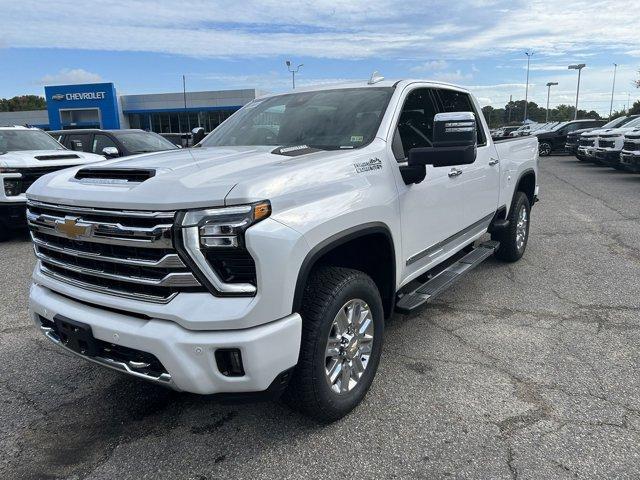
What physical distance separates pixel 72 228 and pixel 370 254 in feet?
5.60

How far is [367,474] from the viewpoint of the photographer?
2562 mm

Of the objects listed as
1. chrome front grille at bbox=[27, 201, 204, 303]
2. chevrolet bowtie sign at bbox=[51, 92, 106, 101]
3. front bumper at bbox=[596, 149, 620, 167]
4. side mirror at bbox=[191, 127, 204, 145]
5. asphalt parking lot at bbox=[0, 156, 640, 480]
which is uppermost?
chevrolet bowtie sign at bbox=[51, 92, 106, 101]

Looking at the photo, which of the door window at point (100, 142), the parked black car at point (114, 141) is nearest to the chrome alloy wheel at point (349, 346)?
the parked black car at point (114, 141)

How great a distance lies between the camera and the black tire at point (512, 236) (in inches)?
233

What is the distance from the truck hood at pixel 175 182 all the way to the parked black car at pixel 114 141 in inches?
312

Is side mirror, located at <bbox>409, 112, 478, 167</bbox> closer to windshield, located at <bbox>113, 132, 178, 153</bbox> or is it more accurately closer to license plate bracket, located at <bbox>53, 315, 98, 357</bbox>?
license plate bracket, located at <bbox>53, 315, 98, 357</bbox>

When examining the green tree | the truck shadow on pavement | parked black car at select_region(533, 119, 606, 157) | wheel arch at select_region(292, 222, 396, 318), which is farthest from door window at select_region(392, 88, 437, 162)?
the green tree

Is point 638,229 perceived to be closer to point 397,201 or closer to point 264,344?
point 397,201

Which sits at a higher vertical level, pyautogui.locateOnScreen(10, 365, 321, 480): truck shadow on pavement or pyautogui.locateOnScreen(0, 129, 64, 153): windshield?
pyautogui.locateOnScreen(0, 129, 64, 153): windshield

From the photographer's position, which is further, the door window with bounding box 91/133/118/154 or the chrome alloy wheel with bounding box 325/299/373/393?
the door window with bounding box 91/133/118/154

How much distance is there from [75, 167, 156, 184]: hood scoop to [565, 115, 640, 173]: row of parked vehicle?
563 inches

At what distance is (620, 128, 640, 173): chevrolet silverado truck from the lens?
44.7 ft

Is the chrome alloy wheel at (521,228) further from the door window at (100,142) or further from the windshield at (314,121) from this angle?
the door window at (100,142)

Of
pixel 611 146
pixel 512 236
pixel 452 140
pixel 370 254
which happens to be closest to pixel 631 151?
pixel 611 146
